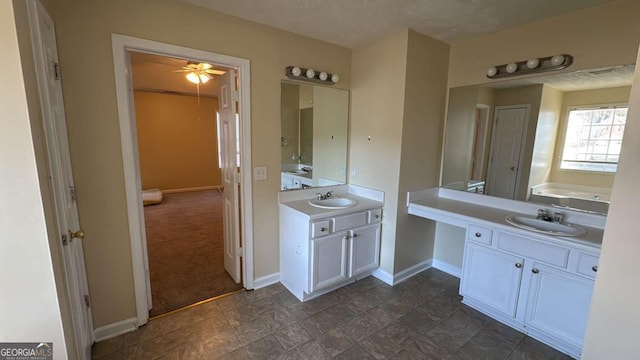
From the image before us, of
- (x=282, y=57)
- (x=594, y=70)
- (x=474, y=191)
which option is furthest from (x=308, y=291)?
(x=594, y=70)

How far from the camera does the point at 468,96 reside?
2.79 metres

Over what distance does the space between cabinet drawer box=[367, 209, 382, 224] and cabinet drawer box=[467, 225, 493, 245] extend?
821mm

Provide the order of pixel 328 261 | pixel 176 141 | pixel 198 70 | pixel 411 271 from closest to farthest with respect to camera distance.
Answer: pixel 328 261 < pixel 411 271 < pixel 198 70 < pixel 176 141

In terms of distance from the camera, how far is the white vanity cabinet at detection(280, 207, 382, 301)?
2.39 metres

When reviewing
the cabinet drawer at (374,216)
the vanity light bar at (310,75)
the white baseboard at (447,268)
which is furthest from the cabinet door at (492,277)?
the vanity light bar at (310,75)

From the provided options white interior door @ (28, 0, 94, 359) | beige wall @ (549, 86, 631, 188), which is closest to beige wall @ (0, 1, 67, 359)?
white interior door @ (28, 0, 94, 359)

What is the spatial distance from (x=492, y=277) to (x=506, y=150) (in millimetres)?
1204

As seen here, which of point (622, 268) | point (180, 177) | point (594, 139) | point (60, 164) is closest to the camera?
point (622, 268)

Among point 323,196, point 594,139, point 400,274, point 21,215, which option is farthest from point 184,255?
point 594,139

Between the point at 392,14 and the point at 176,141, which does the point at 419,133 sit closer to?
the point at 392,14

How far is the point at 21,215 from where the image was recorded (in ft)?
3.54

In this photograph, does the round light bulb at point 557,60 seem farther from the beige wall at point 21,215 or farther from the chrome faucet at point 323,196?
the beige wall at point 21,215

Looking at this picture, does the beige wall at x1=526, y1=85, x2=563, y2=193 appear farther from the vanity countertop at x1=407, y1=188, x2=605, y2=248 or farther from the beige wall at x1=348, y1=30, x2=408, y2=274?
the beige wall at x1=348, y1=30, x2=408, y2=274

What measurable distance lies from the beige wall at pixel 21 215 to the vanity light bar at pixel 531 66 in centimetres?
315
